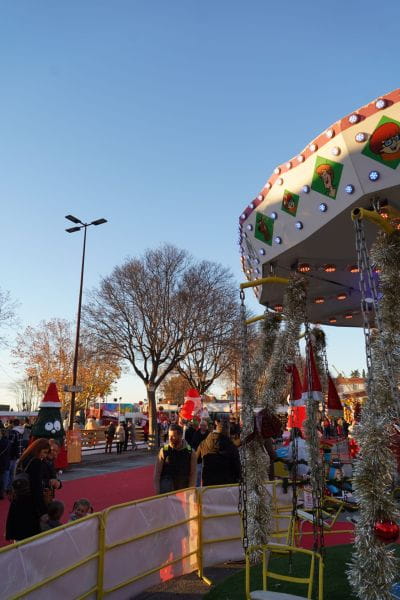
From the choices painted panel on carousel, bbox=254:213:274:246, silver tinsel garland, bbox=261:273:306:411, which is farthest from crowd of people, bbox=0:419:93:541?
painted panel on carousel, bbox=254:213:274:246

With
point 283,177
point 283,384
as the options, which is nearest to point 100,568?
point 283,384

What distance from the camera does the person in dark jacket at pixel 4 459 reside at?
442 inches

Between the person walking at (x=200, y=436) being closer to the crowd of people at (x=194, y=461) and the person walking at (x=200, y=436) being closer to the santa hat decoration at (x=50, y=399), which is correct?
the crowd of people at (x=194, y=461)

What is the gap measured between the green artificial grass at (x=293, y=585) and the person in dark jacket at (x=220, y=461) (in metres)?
1.23

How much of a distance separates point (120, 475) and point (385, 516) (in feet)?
43.0

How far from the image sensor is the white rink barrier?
359 centimetres

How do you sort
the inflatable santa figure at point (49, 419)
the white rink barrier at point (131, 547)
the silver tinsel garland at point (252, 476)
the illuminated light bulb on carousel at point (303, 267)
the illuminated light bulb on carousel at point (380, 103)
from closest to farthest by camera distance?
the white rink barrier at point (131, 547) < the illuminated light bulb on carousel at point (380, 103) < the silver tinsel garland at point (252, 476) < the illuminated light bulb on carousel at point (303, 267) < the inflatable santa figure at point (49, 419)

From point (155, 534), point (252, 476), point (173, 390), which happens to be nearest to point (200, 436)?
point (252, 476)

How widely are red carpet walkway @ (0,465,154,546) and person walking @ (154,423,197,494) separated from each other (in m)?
3.36

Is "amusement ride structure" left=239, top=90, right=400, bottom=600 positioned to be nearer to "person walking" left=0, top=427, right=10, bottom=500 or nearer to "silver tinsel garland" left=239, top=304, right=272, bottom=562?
"silver tinsel garland" left=239, top=304, right=272, bottom=562

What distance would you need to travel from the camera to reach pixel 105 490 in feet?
41.4

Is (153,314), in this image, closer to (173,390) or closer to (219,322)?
(219,322)

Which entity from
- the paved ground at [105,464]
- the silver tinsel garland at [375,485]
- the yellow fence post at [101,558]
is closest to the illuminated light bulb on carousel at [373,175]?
the silver tinsel garland at [375,485]

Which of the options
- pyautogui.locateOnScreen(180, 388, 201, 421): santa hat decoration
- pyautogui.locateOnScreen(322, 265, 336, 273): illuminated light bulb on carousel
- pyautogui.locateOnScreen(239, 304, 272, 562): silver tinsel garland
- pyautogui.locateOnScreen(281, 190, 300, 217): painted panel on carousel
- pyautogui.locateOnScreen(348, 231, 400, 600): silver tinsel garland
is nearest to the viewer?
pyautogui.locateOnScreen(348, 231, 400, 600): silver tinsel garland
